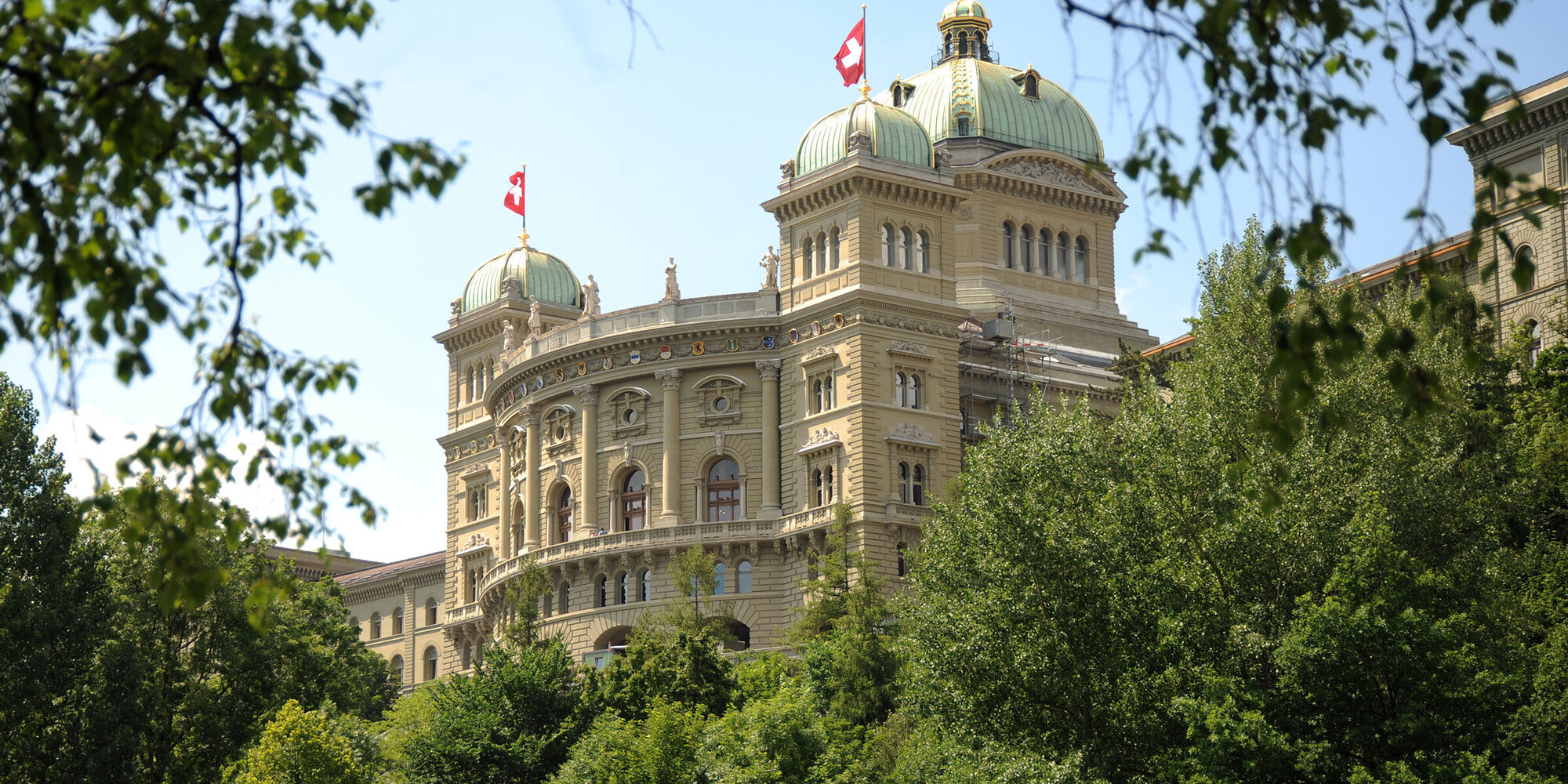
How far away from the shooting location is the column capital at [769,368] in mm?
88562

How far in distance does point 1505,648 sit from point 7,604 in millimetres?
42292

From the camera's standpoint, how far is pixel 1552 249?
62.9 meters

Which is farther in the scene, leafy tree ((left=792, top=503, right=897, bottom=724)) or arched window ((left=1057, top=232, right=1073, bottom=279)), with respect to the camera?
arched window ((left=1057, top=232, right=1073, bottom=279))

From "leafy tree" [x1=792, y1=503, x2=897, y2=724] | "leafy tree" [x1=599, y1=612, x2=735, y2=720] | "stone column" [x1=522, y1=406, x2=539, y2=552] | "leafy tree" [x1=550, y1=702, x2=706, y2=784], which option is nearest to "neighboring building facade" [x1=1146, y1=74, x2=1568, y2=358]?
"leafy tree" [x1=792, y1=503, x2=897, y2=724]

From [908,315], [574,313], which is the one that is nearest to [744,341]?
[908,315]

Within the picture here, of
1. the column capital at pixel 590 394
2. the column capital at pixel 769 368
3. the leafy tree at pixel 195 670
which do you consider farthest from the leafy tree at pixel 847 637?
the leafy tree at pixel 195 670

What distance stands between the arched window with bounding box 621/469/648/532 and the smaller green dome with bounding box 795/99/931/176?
1650 cm

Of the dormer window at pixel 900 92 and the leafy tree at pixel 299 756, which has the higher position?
the dormer window at pixel 900 92

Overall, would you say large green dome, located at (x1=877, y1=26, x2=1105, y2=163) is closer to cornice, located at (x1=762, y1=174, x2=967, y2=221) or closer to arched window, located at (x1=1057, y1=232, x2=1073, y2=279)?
arched window, located at (x1=1057, y1=232, x2=1073, y2=279)

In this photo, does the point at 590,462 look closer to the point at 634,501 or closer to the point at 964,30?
the point at 634,501

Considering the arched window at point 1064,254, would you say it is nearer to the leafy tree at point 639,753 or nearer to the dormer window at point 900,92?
the dormer window at point 900,92

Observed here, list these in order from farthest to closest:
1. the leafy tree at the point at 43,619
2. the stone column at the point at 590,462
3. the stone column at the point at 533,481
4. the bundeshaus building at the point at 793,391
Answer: the stone column at the point at 533,481
the stone column at the point at 590,462
the bundeshaus building at the point at 793,391
the leafy tree at the point at 43,619

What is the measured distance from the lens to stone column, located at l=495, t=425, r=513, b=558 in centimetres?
9950

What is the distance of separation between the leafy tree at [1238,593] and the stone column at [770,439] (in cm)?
3793
